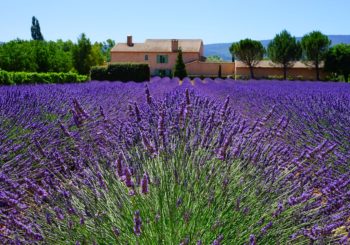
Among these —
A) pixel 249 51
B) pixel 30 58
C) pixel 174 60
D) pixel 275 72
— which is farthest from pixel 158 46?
pixel 30 58

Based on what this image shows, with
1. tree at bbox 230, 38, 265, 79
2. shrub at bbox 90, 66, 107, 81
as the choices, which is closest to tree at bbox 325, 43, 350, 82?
tree at bbox 230, 38, 265, 79

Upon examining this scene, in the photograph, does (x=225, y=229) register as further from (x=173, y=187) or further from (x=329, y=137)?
(x=329, y=137)

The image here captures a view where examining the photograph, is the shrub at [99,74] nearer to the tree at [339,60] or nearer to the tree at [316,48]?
the tree at [339,60]

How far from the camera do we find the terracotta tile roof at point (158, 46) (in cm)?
4875

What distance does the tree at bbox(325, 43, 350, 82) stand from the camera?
41406 millimetres

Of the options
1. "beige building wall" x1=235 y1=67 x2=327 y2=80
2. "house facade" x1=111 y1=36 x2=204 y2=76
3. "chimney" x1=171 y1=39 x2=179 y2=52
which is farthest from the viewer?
"chimney" x1=171 y1=39 x2=179 y2=52

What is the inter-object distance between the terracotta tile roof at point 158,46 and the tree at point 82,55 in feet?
20.6

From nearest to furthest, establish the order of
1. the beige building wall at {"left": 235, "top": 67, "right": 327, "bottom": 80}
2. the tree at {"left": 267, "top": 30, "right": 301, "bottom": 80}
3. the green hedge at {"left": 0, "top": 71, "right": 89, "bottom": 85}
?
1. the green hedge at {"left": 0, "top": 71, "right": 89, "bottom": 85}
2. the tree at {"left": 267, "top": 30, "right": 301, "bottom": 80}
3. the beige building wall at {"left": 235, "top": 67, "right": 327, "bottom": 80}

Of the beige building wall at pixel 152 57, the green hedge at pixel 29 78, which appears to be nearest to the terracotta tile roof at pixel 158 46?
the beige building wall at pixel 152 57

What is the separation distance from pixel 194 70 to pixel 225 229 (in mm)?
43922

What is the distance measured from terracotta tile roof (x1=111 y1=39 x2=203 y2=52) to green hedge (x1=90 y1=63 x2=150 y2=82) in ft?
67.6

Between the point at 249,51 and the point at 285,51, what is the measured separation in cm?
354

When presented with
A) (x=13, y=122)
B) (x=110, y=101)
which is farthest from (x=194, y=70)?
(x=13, y=122)

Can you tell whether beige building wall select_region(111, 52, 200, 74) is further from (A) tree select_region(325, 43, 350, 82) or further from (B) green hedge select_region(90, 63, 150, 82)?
(B) green hedge select_region(90, 63, 150, 82)
